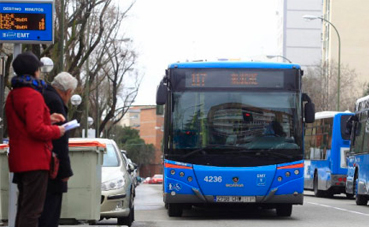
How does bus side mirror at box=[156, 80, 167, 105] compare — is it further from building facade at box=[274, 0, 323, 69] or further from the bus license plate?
building facade at box=[274, 0, 323, 69]

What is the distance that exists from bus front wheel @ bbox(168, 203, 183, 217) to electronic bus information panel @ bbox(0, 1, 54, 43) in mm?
7729

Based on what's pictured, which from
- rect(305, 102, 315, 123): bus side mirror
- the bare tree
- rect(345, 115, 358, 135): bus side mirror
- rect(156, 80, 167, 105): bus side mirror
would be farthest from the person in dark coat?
the bare tree

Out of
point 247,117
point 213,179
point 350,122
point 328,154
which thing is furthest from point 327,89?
point 213,179

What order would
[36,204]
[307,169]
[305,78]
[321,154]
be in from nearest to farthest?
[36,204], [321,154], [307,169], [305,78]

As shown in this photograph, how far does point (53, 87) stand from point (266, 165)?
9634 millimetres

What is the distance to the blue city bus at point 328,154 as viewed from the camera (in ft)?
99.9

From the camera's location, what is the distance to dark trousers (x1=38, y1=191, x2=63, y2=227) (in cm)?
778

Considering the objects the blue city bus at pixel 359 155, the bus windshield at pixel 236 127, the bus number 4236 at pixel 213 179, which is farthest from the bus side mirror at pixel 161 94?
the blue city bus at pixel 359 155

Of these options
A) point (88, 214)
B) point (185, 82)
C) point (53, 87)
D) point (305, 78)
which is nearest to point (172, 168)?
point (185, 82)

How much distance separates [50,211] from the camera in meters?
7.82

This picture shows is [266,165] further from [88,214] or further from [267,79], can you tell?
[88,214]

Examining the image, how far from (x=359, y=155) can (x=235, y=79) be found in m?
8.93

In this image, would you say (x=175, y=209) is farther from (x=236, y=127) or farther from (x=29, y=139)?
(x=29, y=139)

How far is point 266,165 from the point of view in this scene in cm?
1736
